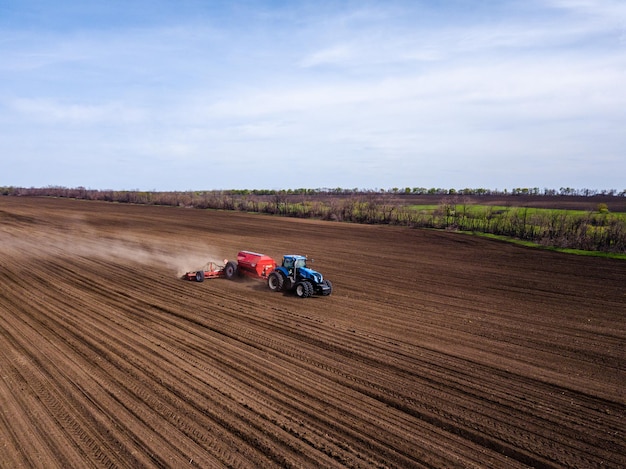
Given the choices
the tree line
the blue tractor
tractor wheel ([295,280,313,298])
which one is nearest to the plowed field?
tractor wheel ([295,280,313,298])

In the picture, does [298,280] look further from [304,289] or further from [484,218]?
[484,218]

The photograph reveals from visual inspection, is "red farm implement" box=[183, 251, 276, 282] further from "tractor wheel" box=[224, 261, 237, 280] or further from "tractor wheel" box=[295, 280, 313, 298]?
"tractor wheel" box=[295, 280, 313, 298]

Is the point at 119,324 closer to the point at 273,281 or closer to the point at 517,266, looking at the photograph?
the point at 273,281

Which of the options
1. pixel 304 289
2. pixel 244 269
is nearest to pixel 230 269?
pixel 244 269

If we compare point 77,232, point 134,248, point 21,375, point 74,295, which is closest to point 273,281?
point 74,295

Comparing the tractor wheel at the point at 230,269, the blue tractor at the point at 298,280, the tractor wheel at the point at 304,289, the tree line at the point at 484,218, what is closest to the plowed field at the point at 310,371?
→ the tractor wheel at the point at 304,289

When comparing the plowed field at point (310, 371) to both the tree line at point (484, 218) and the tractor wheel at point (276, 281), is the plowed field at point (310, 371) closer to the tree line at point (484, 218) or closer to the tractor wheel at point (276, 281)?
the tractor wheel at point (276, 281)

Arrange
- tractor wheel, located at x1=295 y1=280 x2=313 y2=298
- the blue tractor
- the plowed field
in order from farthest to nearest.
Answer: the blue tractor → tractor wheel, located at x1=295 y1=280 x2=313 y2=298 → the plowed field
